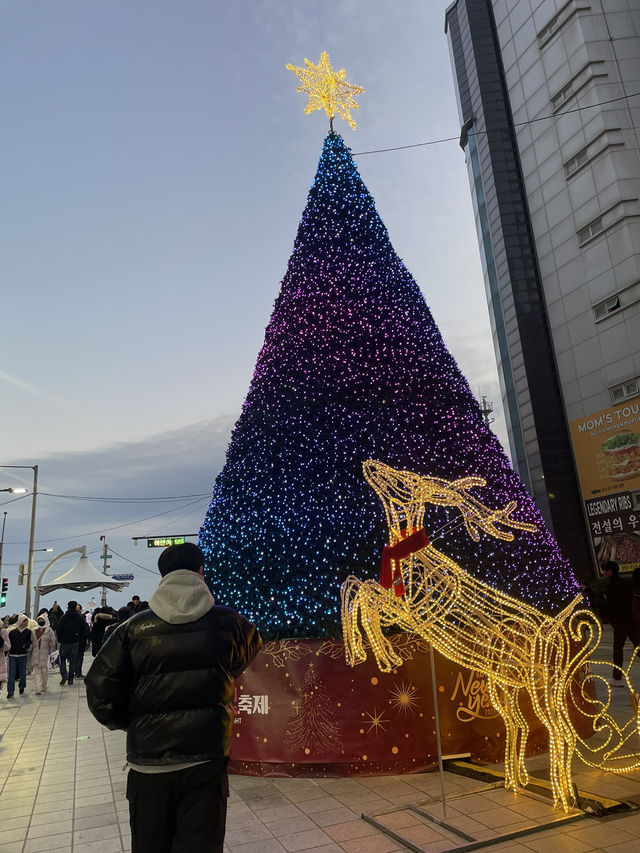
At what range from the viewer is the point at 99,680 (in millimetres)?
2506

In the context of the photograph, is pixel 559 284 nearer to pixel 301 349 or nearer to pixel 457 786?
pixel 301 349

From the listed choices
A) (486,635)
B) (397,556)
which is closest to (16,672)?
(397,556)

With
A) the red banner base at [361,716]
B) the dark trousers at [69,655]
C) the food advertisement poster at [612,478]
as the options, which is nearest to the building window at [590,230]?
the food advertisement poster at [612,478]

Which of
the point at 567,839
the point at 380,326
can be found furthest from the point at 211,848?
the point at 380,326

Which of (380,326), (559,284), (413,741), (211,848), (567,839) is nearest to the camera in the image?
(211,848)

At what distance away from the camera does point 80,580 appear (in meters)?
20.0

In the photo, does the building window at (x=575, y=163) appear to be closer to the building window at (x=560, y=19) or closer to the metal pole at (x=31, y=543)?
the building window at (x=560, y=19)

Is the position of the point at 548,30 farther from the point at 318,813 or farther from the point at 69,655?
the point at 318,813

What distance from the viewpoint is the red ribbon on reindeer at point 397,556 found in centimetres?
457

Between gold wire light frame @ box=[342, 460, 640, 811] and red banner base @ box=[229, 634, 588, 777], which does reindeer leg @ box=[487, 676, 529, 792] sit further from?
red banner base @ box=[229, 634, 588, 777]

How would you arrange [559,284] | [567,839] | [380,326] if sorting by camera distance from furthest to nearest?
A: [559,284] → [380,326] → [567,839]

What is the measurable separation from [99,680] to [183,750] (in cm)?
48

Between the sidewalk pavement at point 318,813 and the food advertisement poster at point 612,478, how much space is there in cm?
1937

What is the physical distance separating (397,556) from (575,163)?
2690 centimetres
